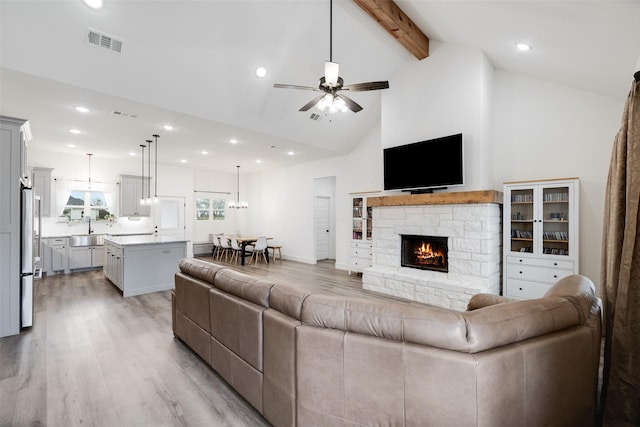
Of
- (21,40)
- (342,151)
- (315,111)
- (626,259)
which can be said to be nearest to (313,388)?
(626,259)

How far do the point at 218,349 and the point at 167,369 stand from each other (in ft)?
2.22

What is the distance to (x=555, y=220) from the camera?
4176mm

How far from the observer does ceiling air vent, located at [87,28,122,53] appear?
3.28 m

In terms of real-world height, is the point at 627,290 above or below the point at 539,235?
below

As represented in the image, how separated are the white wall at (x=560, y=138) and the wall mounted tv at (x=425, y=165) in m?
0.88

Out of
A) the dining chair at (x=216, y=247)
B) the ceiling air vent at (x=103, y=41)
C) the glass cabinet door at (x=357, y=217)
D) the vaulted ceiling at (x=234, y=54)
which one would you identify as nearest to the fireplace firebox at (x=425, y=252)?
the glass cabinet door at (x=357, y=217)

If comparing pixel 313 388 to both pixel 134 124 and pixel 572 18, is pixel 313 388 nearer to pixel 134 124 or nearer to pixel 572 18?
pixel 572 18

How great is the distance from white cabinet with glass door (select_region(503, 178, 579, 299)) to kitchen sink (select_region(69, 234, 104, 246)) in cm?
898

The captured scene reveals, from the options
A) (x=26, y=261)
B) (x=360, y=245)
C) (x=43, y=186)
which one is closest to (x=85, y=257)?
(x=43, y=186)

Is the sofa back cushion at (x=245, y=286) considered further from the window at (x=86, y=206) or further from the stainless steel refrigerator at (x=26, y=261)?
the window at (x=86, y=206)

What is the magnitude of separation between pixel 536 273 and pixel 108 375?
17.7 feet

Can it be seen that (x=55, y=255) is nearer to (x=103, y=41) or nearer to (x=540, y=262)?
(x=103, y=41)

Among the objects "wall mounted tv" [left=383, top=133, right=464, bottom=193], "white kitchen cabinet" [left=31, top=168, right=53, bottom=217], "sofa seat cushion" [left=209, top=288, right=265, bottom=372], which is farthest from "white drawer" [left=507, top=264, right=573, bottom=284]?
"white kitchen cabinet" [left=31, top=168, right=53, bottom=217]

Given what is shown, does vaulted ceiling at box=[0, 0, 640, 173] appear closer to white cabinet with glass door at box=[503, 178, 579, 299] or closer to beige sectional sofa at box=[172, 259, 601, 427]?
white cabinet with glass door at box=[503, 178, 579, 299]
